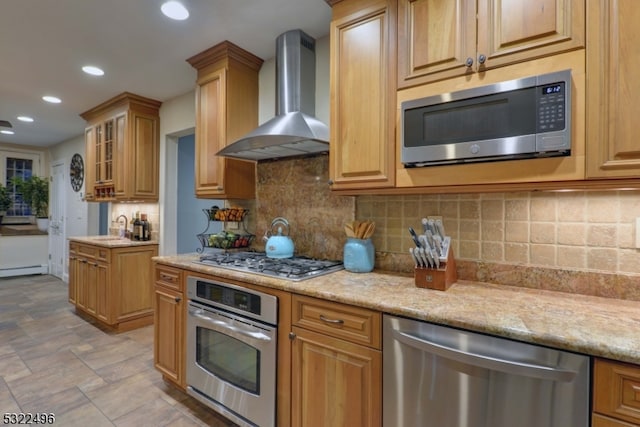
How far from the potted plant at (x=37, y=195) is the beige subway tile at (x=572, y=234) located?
7802mm

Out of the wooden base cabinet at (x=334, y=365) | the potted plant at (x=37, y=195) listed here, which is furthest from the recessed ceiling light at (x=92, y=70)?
the potted plant at (x=37, y=195)

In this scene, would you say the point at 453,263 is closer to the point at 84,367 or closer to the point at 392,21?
the point at 392,21

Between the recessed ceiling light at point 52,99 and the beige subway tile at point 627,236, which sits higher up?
the recessed ceiling light at point 52,99

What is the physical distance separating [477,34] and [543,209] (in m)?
0.85

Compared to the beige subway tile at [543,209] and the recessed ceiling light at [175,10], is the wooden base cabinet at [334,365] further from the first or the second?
the recessed ceiling light at [175,10]

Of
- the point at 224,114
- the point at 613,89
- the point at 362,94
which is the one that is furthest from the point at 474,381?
the point at 224,114

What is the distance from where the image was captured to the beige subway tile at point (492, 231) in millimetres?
1612

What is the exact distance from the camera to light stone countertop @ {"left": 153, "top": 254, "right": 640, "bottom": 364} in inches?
37.7

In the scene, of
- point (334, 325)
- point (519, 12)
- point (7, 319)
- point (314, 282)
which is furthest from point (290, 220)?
point (7, 319)

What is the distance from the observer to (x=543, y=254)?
1.51m

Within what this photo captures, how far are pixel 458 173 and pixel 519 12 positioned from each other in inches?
25.8

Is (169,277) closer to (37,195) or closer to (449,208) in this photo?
(449,208)

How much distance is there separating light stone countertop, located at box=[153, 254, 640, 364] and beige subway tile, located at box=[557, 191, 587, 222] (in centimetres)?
34

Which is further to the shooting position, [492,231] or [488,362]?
[492,231]
